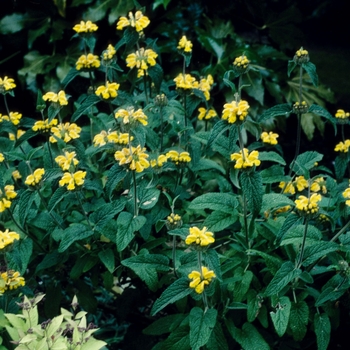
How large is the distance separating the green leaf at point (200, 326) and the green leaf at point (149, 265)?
0.18 m

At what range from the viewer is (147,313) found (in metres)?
2.42

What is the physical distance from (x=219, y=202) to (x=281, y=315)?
0.37 meters

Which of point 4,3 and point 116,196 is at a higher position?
point 4,3

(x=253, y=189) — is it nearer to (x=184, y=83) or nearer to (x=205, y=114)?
(x=184, y=83)

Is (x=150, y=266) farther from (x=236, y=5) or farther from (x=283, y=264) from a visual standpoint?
(x=236, y=5)

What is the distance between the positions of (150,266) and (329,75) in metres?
2.89

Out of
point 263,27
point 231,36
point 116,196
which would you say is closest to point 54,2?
point 231,36

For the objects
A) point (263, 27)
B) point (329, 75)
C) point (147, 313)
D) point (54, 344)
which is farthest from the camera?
point (329, 75)

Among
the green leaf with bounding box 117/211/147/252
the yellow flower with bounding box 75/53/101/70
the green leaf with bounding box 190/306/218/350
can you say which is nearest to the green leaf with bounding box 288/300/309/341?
the green leaf with bounding box 190/306/218/350

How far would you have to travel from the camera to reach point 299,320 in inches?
65.4

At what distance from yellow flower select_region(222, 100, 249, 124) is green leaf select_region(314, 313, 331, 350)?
650 millimetres

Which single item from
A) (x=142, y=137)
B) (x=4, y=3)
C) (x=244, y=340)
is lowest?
(x=244, y=340)

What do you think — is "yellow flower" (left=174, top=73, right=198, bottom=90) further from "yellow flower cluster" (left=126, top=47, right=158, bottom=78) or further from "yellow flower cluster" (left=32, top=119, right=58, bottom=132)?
"yellow flower cluster" (left=32, top=119, right=58, bottom=132)

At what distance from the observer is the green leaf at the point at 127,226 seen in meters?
1.65
